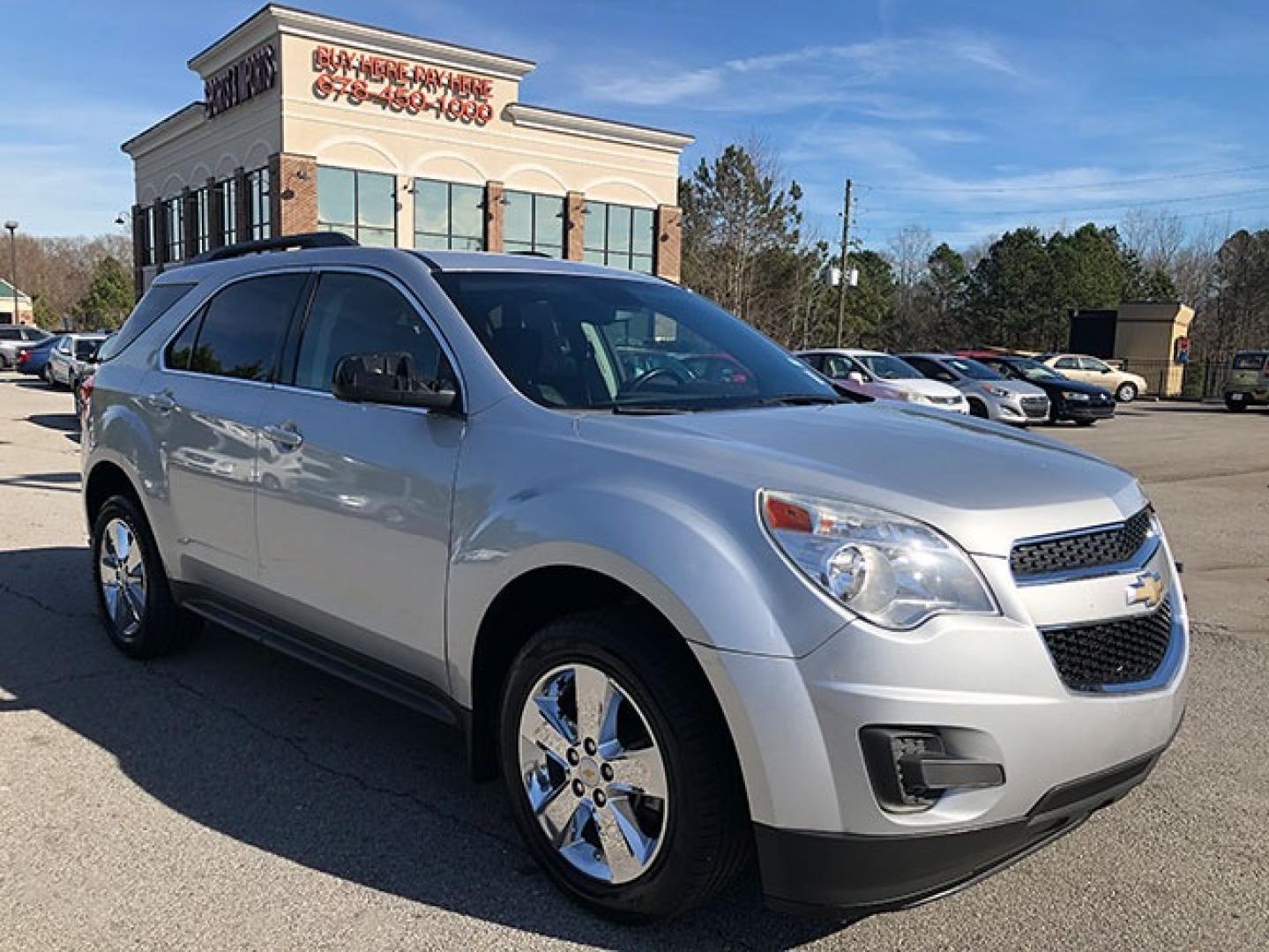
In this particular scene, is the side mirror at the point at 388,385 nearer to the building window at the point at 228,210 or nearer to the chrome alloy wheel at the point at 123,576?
the chrome alloy wheel at the point at 123,576

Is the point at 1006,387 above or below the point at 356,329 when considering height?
below

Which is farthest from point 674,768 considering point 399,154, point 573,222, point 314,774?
point 573,222

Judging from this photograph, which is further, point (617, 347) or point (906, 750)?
point (617, 347)

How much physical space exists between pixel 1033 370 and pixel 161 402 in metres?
23.5

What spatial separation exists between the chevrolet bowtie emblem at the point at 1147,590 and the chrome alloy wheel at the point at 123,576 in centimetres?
419

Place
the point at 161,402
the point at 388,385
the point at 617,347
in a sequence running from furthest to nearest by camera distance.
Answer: the point at 161,402, the point at 617,347, the point at 388,385

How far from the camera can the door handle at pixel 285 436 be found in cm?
379

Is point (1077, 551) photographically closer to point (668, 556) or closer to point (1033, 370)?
point (668, 556)

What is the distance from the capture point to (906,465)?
2.73 metres

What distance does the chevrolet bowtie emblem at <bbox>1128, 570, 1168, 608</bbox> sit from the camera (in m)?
2.65

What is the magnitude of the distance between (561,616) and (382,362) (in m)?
0.99

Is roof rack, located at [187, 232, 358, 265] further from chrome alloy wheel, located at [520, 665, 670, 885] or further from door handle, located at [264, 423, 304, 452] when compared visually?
chrome alloy wheel, located at [520, 665, 670, 885]

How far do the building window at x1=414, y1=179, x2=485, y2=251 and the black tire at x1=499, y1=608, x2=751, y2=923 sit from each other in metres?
34.1

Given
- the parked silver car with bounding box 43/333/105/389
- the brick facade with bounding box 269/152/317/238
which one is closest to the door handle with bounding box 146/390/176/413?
the parked silver car with bounding box 43/333/105/389
